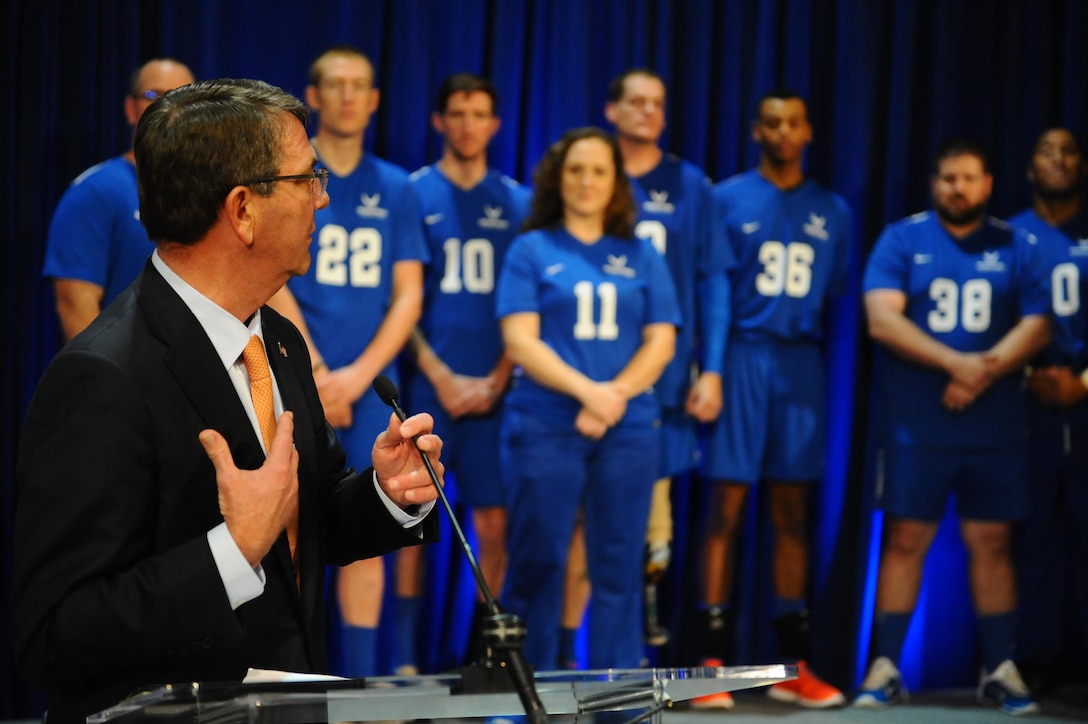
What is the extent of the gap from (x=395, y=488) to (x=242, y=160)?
0.49 m

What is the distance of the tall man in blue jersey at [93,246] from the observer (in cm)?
393

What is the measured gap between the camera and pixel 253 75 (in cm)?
475

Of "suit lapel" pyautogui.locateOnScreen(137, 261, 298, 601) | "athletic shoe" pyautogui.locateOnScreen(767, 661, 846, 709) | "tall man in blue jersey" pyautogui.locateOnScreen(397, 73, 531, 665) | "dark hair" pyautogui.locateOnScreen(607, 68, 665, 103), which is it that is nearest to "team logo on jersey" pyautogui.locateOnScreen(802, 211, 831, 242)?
"dark hair" pyautogui.locateOnScreen(607, 68, 665, 103)

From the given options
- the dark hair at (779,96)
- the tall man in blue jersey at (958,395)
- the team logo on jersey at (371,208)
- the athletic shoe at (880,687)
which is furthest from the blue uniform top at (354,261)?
the athletic shoe at (880,687)

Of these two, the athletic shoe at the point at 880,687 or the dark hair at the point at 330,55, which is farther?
the athletic shoe at the point at 880,687

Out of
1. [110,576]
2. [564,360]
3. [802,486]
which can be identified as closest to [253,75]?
[564,360]

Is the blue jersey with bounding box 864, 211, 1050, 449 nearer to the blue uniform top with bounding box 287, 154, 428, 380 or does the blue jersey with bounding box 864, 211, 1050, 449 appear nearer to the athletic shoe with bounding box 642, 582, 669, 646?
the athletic shoe with bounding box 642, 582, 669, 646

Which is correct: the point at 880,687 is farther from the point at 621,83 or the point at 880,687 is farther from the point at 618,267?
the point at 621,83

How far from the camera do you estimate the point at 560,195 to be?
170 inches

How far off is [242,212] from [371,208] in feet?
9.01

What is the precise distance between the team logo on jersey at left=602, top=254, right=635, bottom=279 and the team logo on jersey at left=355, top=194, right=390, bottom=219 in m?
0.81

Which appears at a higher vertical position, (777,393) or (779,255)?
(779,255)

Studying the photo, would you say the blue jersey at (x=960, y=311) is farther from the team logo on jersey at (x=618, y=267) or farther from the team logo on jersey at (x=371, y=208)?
the team logo on jersey at (x=371, y=208)

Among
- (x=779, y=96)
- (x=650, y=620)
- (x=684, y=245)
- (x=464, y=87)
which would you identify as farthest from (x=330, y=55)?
(x=650, y=620)
